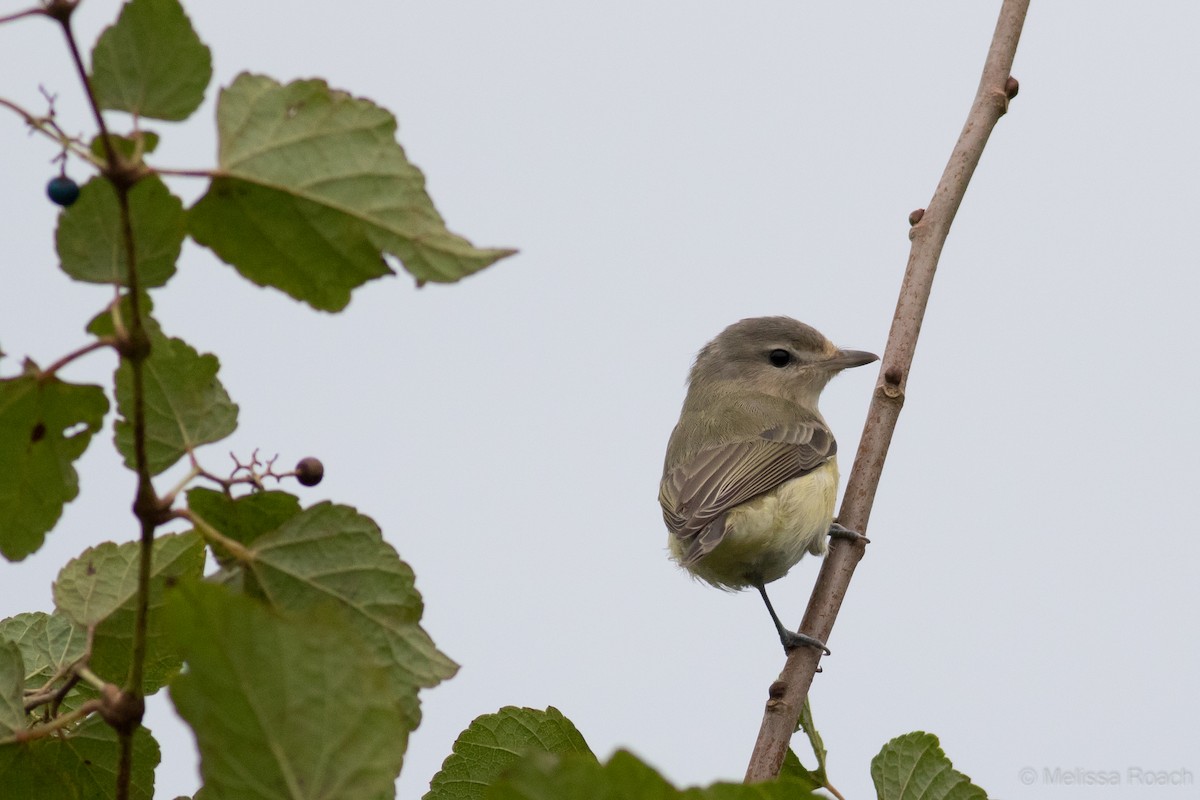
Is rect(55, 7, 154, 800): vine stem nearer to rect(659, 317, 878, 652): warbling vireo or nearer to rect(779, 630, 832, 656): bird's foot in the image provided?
rect(779, 630, 832, 656): bird's foot

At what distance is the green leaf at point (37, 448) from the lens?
1.74 metres

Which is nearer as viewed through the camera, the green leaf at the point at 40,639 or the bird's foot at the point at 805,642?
the green leaf at the point at 40,639

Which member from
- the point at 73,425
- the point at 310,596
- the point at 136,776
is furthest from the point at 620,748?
the point at 136,776

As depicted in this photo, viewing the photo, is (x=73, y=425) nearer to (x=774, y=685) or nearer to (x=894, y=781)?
(x=894, y=781)

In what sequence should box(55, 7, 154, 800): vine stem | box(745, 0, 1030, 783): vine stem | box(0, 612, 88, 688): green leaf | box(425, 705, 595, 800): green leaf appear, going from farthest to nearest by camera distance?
box(745, 0, 1030, 783): vine stem → box(0, 612, 88, 688): green leaf → box(425, 705, 595, 800): green leaf → box(55, 7, 154, 800): vine stem

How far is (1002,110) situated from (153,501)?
118 inches

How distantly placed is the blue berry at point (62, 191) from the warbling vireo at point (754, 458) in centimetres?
383

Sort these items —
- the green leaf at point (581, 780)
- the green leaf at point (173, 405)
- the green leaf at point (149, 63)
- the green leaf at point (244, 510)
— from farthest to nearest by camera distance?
the green leaf at point (173, 405), the green leaf at point (244, 510), the green leaf at point (149, 63), the green leaf at point (581, 780)

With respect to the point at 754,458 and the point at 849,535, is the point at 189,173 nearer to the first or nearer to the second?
the point at 849,535

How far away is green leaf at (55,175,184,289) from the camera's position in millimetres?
1631

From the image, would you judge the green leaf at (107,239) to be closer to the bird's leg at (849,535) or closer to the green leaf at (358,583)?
the green leaf at (358,583)

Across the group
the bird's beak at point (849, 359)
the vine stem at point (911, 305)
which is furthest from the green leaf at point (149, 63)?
the bird's beak at point (849, 359)

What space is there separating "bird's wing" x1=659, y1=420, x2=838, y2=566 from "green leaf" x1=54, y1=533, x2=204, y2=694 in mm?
3969

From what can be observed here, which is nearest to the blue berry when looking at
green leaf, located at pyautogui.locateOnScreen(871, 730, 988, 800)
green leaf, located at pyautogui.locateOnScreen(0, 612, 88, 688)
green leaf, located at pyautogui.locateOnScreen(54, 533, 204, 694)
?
green leaf, located at pyautogui.locateOnScreen(54, 533, 204, 694)
